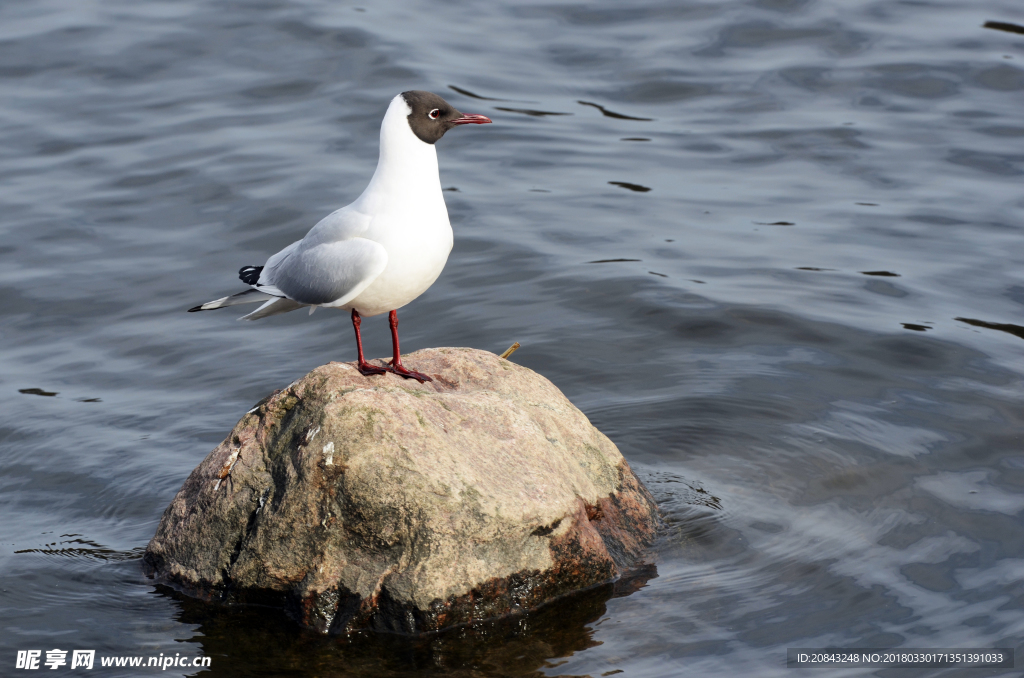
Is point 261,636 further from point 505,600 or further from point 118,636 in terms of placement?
point 505,600

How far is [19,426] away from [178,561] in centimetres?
300

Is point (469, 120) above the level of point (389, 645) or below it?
above

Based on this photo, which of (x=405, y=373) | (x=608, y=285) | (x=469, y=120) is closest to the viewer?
(x=469, y=120)

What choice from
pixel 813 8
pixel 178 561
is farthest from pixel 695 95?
pixel 178 561

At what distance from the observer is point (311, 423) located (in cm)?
520

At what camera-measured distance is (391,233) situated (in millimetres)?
5180

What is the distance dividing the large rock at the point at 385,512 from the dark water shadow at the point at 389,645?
0.07 m

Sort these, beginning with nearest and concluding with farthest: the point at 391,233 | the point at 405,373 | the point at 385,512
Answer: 1. the point at 385,512
2. the point at 391,233
3. the point at 405,373

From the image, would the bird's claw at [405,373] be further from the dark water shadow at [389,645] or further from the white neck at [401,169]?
the dark water shadow at [389,645]

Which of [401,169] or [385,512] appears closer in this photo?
[385,512]

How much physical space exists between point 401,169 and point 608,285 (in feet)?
16.0

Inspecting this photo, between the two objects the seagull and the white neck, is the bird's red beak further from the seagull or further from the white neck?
the white neck

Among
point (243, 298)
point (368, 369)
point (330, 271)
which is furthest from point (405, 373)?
point (243, 298)

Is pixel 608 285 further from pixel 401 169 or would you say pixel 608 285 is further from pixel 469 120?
pixel 401 169
